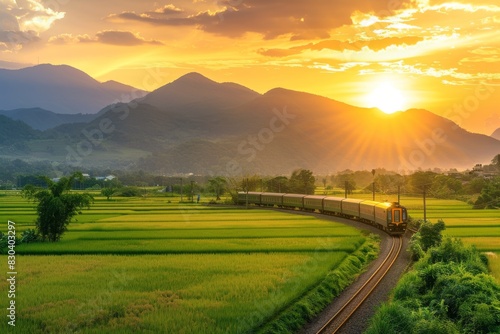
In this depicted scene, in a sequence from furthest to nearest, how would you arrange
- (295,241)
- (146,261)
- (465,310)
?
(295,241)
(146,261)
(465,310)

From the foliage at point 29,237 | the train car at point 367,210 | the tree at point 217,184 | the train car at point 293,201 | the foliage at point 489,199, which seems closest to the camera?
the foliage at point 29,237

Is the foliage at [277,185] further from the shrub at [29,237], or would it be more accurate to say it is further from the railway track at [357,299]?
the railway track at [357,299]

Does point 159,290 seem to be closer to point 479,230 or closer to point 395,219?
point 395,219

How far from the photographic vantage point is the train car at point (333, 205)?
7321 centimetres

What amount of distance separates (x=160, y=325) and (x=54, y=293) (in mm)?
7585

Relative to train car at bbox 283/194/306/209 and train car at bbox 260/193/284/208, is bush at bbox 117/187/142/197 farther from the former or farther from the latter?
train car at bbox 283/194/306/209

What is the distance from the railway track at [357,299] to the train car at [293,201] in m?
47.1

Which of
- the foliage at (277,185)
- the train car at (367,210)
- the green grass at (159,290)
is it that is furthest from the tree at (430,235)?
the foliage at (277,185)

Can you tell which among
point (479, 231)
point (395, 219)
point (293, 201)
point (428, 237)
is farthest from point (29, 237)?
point (293, 201)

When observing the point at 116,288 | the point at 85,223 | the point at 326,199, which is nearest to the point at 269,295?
the point at 116,288

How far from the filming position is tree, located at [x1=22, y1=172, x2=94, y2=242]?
150ft

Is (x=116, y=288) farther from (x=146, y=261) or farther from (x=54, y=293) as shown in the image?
→ (x=146, y=261)

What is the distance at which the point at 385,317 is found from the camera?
795 inches

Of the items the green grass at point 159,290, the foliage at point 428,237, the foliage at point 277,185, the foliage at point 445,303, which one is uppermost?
the foliage at point 277,185
